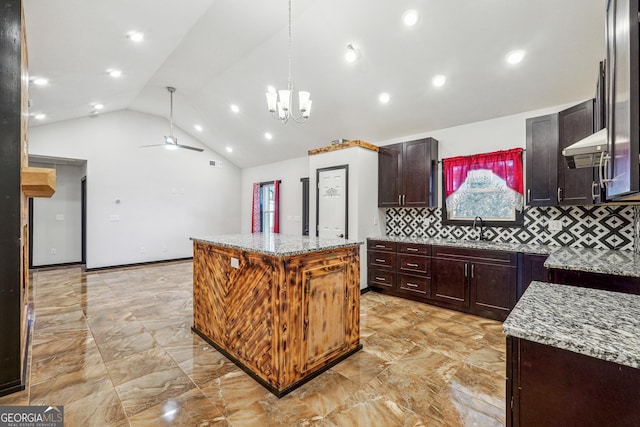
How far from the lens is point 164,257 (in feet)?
24.3

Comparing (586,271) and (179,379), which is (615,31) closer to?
(586,271)

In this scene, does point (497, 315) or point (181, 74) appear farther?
point (181, 74)

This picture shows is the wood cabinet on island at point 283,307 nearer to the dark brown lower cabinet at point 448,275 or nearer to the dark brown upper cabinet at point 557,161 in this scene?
the dark brown lower cabinet at point 448,275

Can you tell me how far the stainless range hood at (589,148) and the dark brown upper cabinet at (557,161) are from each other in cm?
152

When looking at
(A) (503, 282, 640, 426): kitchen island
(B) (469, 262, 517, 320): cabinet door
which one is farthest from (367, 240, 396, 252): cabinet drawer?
(A) (503, 282, 640, 426): kitchen island

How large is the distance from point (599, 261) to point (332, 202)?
11.0 feet

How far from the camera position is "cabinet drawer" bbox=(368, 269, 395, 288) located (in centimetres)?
451

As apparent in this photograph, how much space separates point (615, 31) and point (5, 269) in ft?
12.4

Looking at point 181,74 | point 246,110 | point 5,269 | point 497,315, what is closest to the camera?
point 5,269

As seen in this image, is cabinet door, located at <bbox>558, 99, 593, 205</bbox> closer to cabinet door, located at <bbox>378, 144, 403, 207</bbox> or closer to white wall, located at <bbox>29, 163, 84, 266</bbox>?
cabinet door, located at <bbox>378, 144, 403, 207</bbox>

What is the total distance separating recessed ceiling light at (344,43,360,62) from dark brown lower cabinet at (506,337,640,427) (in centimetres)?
366

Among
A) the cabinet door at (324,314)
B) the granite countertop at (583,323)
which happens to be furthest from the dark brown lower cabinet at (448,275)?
the granite countertop at (583,323)

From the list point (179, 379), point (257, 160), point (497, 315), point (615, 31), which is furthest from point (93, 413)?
point (257, 160)

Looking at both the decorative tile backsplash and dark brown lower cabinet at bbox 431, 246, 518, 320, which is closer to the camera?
the decorative tile backsplash
